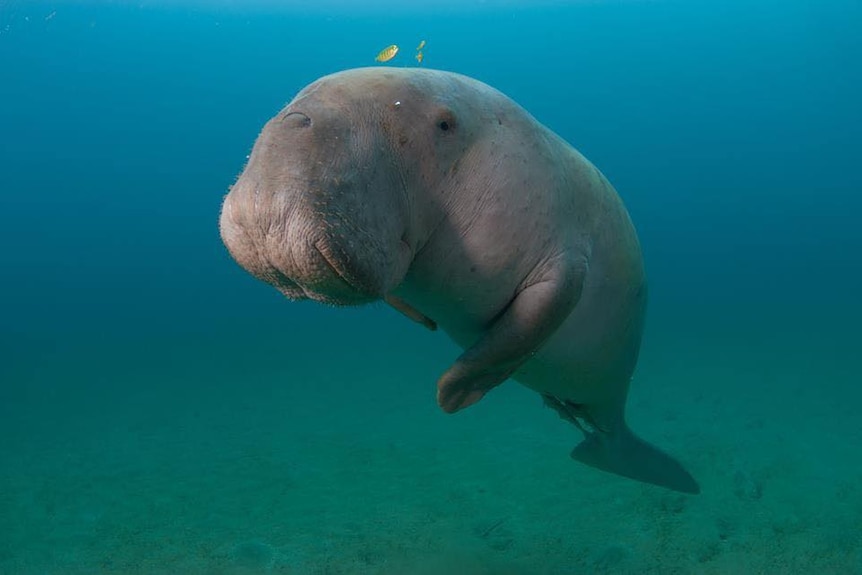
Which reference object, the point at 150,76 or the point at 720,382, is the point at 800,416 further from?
the point at 150,76

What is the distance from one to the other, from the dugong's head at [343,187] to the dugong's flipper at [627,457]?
3107mm

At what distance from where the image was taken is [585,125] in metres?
77.9

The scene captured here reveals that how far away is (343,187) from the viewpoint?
188cm

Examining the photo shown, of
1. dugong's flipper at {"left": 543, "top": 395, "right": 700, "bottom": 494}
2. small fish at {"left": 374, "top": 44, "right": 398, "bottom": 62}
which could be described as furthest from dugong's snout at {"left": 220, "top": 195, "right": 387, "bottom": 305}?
small fish at {"left": 374, "top": 44, "right": 398, "bottom": 62}

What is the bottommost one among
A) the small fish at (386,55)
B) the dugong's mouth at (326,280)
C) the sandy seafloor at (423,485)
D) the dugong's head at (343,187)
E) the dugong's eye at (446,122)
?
the sandy seafloor at (423,485)

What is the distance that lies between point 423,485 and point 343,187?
290 inches

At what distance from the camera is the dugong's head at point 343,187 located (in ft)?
5.93

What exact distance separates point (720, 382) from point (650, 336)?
9.97 metres

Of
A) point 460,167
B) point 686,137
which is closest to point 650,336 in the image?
point 460,167

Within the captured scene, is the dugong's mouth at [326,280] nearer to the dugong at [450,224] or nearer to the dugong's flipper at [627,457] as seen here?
the dugong at [450,224]

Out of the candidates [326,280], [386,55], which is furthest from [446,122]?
[386,55]

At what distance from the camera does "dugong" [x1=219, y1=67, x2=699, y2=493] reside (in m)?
1.85

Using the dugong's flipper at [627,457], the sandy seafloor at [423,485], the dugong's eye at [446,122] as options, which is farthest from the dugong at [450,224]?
the sandy seafloor at [423,485]

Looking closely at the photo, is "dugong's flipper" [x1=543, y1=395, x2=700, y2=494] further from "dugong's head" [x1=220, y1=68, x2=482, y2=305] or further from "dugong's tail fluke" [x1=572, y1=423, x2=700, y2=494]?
"dugong's head" [x1=220, y1=68, x2=482, y2=305]
